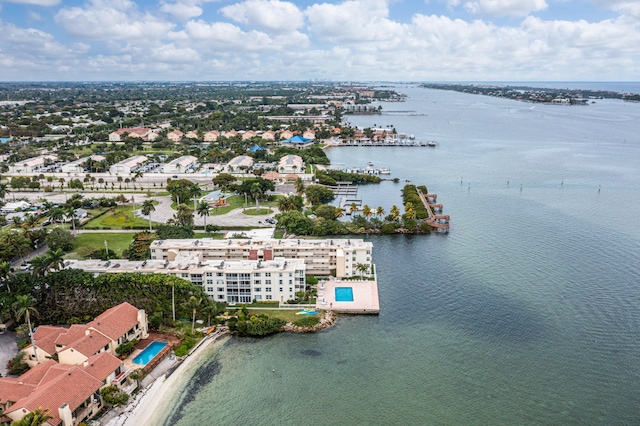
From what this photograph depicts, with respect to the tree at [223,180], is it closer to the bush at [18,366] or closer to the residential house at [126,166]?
the residential house at [126,166]

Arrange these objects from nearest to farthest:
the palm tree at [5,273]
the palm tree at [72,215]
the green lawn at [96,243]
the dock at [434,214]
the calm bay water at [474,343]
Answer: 1. the calm bay water at [474,343]
2. the palm tree at [5,273]
3. the green lawn at [96,243]
4. the palm tree at [72,215]
5. the dock at [434,214]

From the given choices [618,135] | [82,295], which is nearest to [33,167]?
[82,295]

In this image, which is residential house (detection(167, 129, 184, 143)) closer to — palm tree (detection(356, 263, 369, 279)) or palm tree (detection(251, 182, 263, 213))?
palm tree (detection(251, 182, 263, 213))

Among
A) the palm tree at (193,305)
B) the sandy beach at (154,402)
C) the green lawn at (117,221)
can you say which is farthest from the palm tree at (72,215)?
the sandy beach at (154,402)

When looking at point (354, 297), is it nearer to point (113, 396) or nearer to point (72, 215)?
point (113, 396)

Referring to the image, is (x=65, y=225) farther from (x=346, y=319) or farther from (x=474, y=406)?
(x=474, y=406)

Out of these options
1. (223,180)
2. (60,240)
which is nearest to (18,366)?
(60,240)

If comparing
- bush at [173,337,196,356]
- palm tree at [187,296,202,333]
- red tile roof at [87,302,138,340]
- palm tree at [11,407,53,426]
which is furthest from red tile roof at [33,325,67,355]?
palm tree at [187,296,202,333]
